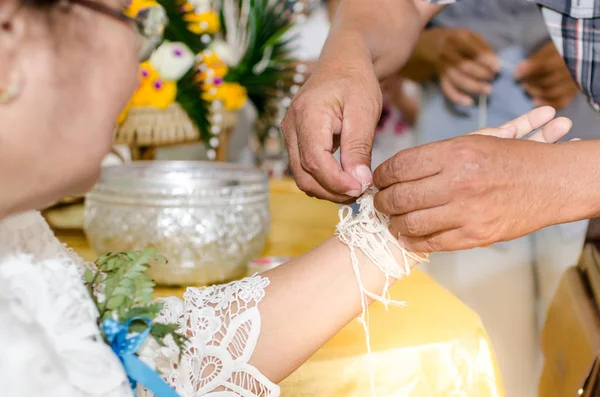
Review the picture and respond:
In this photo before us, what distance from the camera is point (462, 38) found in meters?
1.83

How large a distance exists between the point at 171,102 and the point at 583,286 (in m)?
0.99

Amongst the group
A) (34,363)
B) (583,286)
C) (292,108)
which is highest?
(292,108)

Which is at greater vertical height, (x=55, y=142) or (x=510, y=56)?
(x=55, y=142)

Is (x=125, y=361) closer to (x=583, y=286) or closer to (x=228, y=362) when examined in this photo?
(x=228, y=362)

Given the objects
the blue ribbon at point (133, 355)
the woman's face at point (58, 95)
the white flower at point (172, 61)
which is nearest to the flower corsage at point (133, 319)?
the blue ribbon at point (133, 355)

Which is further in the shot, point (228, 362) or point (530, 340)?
point (530, 340)

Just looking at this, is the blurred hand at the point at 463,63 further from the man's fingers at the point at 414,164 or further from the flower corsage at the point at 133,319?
the flower corsage at the point at 133,319

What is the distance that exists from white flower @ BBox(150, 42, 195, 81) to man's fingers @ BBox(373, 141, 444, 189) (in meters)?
0.85

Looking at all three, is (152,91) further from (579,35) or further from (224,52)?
(579,35)

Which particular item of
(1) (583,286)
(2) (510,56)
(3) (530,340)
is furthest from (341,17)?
(3) (530,340)

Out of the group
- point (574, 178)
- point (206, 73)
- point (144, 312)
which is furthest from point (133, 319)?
point (206, 73)

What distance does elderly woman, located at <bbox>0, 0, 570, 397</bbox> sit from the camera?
46cm

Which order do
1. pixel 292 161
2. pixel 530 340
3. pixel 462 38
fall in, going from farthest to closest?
pixel 462 38
pixel 530 340
pixel 292 161

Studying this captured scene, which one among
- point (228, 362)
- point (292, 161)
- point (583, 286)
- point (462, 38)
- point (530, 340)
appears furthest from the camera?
point (462, 38)
